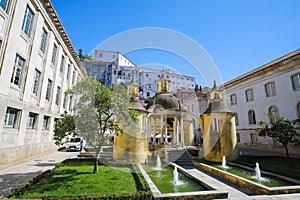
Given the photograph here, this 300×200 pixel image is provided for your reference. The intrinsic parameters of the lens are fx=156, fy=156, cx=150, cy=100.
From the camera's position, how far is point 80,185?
7.41m

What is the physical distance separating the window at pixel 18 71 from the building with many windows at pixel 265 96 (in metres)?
24.4

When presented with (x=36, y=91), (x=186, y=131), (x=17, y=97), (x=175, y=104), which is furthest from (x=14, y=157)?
(x=186, y=131)

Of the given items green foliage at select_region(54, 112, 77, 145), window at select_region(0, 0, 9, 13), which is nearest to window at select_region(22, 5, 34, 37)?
window at select_region(0, 0, 9, 13)

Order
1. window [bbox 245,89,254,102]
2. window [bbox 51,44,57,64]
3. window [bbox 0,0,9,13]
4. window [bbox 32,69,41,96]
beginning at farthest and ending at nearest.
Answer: window [bbox 245,89,254,102] → window [bbox 51,44,57,64] → window [bbox 32,69,41,96] → window [bbox 0,0,9,13]

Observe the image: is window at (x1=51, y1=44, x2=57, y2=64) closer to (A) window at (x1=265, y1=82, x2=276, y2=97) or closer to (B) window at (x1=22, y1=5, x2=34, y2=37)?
(B) window at (x1=22, y1=5, x2=34, y2=37)

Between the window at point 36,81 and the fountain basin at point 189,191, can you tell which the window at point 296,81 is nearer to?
the fountain basin at point 189,191

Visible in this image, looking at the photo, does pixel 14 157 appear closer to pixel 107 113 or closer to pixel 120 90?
pixel 107 113

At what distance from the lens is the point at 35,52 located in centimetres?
1548

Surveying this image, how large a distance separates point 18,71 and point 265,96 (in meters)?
29.6

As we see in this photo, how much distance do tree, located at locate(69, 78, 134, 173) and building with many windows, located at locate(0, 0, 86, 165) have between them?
6.44ft

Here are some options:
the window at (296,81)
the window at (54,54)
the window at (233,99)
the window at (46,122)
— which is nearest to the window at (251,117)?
the window at (233,99)

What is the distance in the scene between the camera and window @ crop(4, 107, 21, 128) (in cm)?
1209

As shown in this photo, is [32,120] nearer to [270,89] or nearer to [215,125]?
[215,125]

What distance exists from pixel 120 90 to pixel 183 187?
6.56 m
